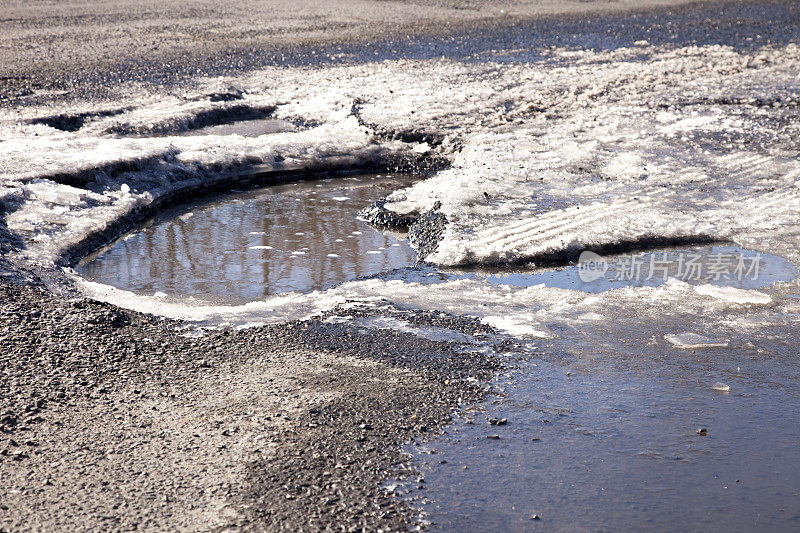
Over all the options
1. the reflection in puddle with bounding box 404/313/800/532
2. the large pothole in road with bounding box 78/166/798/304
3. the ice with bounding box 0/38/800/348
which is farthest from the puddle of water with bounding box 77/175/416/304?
the reflection in puddle with bounding box 404/313/800/532

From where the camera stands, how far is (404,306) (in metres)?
4.76

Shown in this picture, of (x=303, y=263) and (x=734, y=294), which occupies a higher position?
(x=734, y=294)

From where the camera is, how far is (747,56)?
1260cm

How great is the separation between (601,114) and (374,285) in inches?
214

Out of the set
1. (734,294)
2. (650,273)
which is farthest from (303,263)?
(734,294)

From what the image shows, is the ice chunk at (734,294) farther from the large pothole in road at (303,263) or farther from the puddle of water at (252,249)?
the puddle of water at (252,249)

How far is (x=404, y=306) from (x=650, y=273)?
1.83 metres

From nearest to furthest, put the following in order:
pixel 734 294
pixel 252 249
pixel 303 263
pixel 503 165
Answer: pixel 734 294
pixel 303 263
pixel 252 249
pixel 503 165

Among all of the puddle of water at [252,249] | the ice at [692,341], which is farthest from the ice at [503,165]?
the puddle of water at [252,249]

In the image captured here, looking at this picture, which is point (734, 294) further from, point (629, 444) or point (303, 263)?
point (303, 263)

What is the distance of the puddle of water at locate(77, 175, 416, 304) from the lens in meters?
5.37

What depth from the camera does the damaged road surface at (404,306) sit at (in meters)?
3.12

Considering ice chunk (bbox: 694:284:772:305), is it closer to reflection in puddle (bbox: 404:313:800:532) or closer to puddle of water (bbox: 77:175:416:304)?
reflection in puddle (bbox: 404:313:800:532)

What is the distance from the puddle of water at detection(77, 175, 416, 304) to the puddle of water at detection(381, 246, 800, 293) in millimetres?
577
